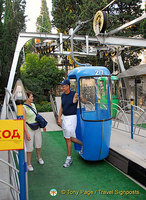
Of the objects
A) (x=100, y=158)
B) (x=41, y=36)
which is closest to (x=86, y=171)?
(x=100, y=158)

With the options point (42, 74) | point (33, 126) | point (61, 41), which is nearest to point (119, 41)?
point (61, 41)

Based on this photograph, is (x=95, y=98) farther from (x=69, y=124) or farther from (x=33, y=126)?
(x=33, y=126)

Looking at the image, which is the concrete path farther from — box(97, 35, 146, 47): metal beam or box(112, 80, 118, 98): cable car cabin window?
box(112, 80, 118, 98): cable car cabin window

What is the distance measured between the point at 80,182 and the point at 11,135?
6.76 ft

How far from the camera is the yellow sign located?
1829mm

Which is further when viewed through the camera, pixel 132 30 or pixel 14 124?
pixel 132 30

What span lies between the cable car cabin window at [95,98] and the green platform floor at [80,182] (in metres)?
1.02

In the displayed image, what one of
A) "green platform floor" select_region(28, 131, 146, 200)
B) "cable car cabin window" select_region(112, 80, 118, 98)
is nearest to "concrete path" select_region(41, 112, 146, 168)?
"green platform floor" select_region(28, 131, 146, 200)

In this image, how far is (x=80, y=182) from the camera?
3.43 meters

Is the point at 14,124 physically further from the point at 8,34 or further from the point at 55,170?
the point at 8,34

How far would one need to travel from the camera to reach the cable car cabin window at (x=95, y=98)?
4094mm

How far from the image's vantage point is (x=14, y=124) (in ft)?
6.13

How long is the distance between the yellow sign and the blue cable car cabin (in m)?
2.20

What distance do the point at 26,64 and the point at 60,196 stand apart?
1535cm
